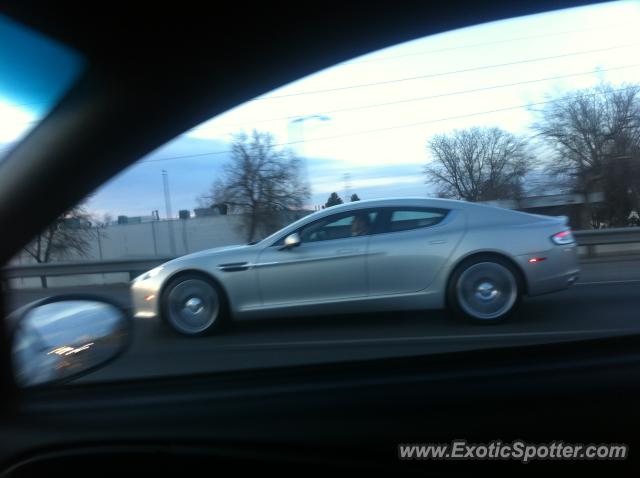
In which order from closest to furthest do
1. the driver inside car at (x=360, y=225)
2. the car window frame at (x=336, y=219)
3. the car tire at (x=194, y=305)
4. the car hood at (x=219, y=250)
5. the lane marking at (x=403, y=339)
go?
the lane marking at (x=403, y=339)
the car hood at (x=219, y=250)
the car window frame at (x=336, y=219)
the driver inside car at (x=360, y=225)
the car tire at (x=194, y=305)

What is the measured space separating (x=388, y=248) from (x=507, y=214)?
3.39 feet

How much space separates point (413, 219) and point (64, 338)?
10.3 ft

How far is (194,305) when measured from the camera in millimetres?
5203

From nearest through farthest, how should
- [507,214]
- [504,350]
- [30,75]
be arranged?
[30,75], [504,350], [507,214]

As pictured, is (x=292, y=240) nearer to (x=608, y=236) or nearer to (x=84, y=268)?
(x=84, y=268)

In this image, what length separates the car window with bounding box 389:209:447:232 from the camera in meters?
4.69

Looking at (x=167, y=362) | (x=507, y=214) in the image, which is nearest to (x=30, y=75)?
(x=167, y=362)

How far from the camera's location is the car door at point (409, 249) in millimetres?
4867

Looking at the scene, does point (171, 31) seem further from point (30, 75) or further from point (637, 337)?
point (637, 337)

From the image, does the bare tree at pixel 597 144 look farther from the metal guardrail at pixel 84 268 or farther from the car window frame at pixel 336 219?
the metal guardrail at pixel 84 268

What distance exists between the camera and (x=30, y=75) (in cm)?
243

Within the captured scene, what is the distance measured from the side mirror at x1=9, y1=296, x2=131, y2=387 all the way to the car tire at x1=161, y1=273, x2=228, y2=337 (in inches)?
92.0

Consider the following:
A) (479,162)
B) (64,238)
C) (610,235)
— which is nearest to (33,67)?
(64,238)

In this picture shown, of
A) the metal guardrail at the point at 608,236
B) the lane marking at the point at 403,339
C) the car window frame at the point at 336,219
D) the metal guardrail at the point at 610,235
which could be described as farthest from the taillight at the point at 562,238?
the car window frame at the point at 336,219
